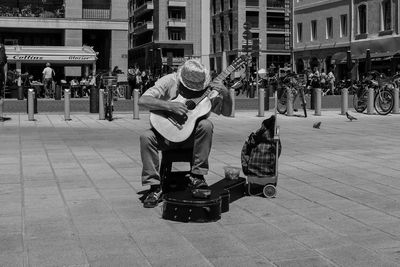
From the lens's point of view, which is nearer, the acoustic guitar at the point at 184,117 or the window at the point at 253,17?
the acoustic guitar at the point at 184,117

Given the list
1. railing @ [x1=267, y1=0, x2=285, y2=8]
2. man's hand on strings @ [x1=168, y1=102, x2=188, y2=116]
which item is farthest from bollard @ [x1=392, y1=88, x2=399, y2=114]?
railing @ [x1=267, y1=0, x2=285, y2=8]

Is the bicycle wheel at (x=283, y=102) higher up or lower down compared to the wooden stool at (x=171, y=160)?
higher up

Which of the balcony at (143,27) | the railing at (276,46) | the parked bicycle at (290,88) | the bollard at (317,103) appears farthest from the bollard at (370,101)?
the balcony at (143,27)

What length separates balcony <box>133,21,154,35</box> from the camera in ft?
297

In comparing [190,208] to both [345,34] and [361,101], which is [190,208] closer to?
[361,101]

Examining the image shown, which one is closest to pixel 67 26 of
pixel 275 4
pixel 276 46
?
pixel 276 46

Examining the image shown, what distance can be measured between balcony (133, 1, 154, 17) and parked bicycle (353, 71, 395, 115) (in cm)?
7255

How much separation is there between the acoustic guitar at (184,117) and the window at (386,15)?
1680 inches

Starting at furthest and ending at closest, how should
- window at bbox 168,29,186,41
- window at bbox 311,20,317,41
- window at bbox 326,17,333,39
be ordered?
window at bbox 168,29,186,41 < window at bbox 311,20,317,41 < window at bbox 326,17,333,39

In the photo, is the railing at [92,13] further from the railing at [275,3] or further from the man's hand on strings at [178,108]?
the railing at [275,3]

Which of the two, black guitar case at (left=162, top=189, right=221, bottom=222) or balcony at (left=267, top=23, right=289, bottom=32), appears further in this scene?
balcony at (left=267, top=23, right=289, bottom=32)

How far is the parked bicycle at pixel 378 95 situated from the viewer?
18.5 metres

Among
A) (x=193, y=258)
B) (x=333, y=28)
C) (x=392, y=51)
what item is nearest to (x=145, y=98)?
(x=193, y=258)

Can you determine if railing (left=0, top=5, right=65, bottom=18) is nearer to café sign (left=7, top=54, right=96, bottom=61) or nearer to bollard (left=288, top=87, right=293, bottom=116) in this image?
café sign (left=7, top=54, right=96, bottom=61)
